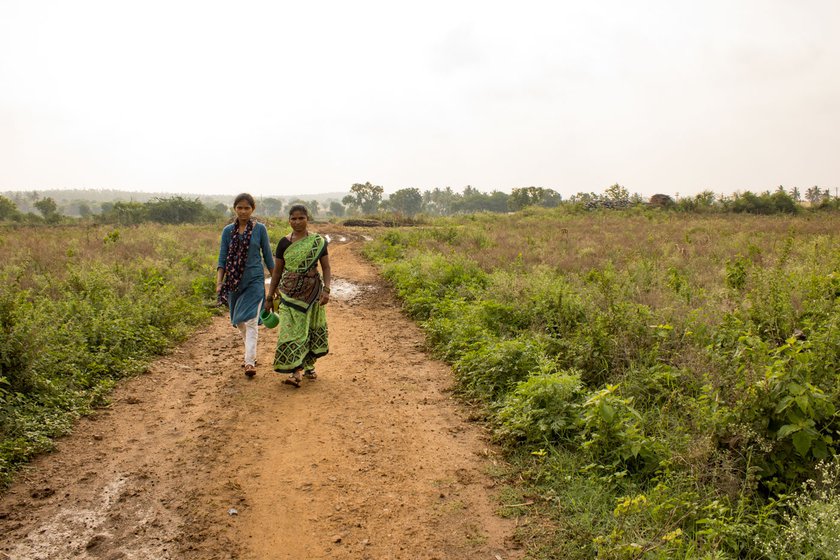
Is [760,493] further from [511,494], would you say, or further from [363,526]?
[363,526]

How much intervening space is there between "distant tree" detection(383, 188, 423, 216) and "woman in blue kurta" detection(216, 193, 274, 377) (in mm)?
97051

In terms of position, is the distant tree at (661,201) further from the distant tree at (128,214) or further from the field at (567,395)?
the distant tree at (128,214)

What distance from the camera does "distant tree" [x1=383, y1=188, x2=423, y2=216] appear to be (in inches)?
4065

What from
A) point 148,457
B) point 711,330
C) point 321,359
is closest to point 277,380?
point 321,359

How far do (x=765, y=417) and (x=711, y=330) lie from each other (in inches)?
95.7

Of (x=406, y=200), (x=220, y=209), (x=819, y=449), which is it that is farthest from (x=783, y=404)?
(x=406, y=200)

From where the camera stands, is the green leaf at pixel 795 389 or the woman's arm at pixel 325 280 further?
the woman's arm at pixel 325 280

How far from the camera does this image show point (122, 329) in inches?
273

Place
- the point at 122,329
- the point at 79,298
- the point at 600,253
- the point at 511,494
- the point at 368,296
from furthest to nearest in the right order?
the point at 600,253 < the point at 368,296 < the point at 79,298 < the point at 122,329 < the point at 511,494

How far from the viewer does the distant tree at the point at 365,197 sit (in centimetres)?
8531

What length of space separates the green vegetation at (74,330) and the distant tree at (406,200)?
91.9m

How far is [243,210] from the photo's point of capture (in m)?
5.88

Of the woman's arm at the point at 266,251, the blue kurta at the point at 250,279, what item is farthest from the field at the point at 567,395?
the woman's arm at the point at 266,251

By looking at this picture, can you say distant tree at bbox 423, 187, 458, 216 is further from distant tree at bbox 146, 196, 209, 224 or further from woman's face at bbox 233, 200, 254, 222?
woman's face at bbox 233, 200, 254, 222
